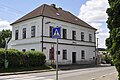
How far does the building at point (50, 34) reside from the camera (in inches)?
1362

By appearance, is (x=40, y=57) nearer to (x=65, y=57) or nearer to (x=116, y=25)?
(x=65, y=57)

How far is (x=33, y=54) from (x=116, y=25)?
20319mm

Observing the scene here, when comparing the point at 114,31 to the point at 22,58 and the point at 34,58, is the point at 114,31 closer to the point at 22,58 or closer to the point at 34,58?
the point at 22,58

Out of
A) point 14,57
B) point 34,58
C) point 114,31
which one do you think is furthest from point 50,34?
point 114,31

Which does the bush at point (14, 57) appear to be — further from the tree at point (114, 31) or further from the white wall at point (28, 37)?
the tree at point (114, 31)

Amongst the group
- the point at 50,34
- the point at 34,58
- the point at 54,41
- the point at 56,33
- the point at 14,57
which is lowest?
the point at 34,58

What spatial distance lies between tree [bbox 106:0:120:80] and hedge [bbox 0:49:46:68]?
17.6 meters

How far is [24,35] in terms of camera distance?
3812 cm

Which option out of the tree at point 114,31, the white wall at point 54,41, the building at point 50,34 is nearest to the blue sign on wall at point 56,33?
the tree at point 114,31

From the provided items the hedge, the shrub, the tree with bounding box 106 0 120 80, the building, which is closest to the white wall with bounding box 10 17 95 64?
the building

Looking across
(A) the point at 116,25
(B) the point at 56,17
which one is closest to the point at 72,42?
(B) the point at 56,17

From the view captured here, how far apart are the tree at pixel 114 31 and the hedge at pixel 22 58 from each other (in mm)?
17646

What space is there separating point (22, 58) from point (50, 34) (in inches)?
322

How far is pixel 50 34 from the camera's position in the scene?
35312 millimetres
